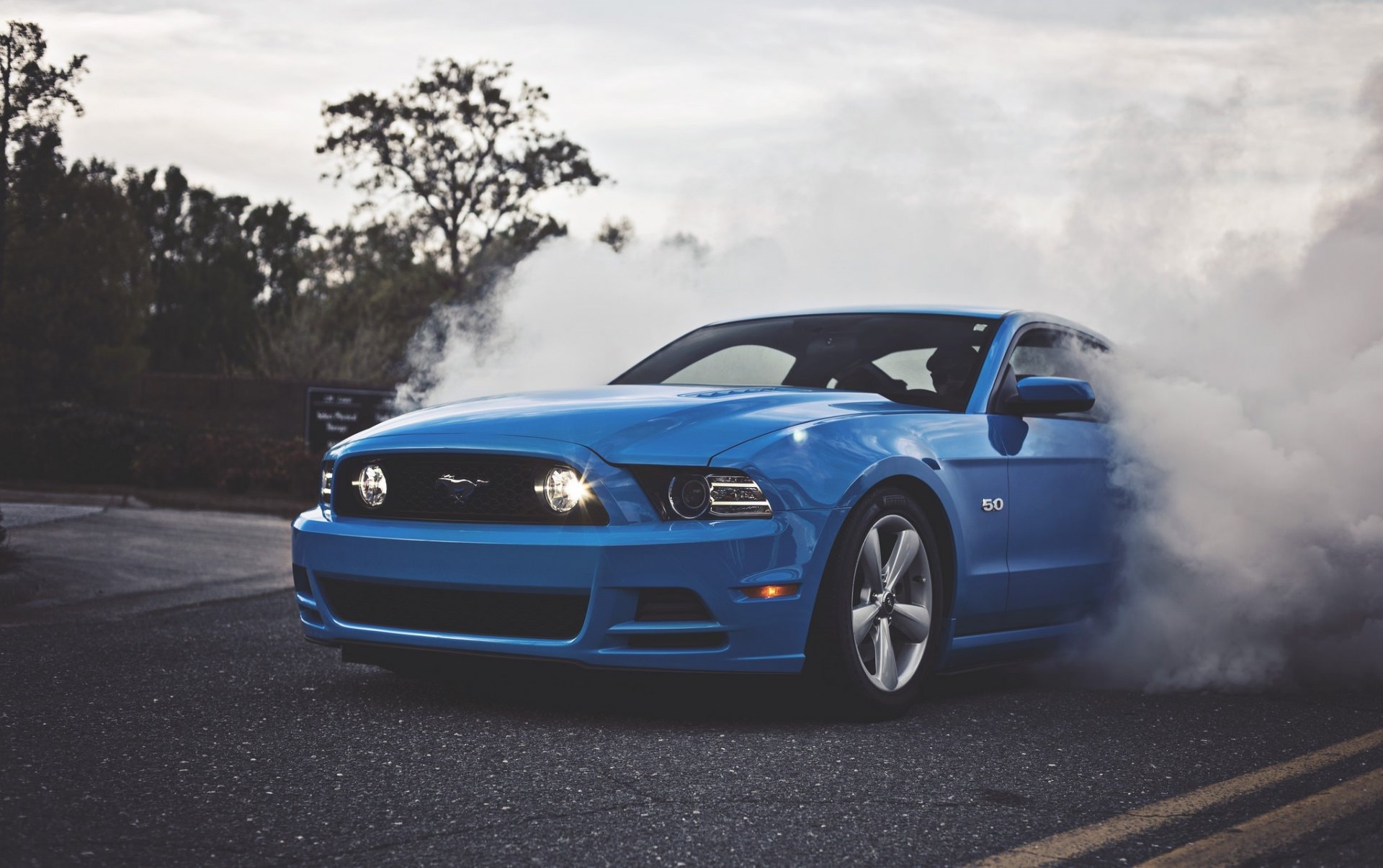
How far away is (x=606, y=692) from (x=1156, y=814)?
2.10 m

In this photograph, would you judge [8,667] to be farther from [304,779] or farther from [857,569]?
[857,569]

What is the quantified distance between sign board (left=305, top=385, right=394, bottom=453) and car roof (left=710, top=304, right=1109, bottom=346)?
499 inches

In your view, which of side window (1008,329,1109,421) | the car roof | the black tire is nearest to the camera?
the black tire

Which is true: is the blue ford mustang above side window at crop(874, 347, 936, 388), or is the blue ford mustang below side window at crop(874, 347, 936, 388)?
below

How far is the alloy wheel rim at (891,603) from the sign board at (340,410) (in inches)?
552

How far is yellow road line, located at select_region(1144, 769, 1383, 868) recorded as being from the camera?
3.37 meters

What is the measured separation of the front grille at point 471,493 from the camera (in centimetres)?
462

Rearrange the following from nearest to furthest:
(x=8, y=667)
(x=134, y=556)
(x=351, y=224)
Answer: (x=8, y=667)
(x=134, y=556)
(x=351, y=224)

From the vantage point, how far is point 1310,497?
20.0 ft

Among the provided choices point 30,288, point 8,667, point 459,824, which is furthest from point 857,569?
point 30,288

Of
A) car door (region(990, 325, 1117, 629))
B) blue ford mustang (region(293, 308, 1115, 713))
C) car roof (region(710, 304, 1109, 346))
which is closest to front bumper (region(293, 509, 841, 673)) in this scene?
blue ford mustang (region(293, 308, 1115, 713))

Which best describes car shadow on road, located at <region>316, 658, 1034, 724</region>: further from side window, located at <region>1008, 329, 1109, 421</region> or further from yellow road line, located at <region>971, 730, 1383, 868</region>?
side window, located at <region>1008, 329, 1109, 421</region>

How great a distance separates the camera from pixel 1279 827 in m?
3.65

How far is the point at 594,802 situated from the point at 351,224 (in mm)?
38707
